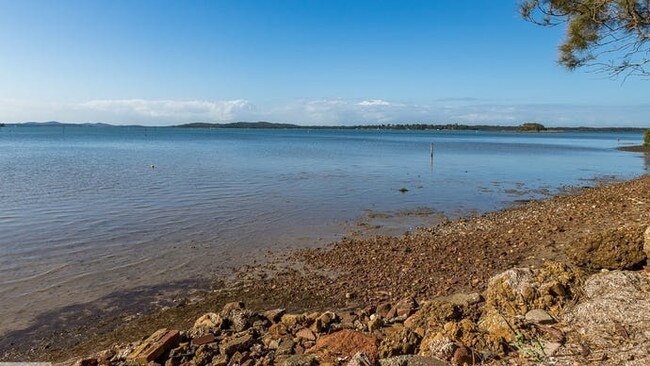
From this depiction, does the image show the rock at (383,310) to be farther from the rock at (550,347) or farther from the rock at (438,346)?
the rock at (550,347)

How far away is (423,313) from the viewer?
6.77 m

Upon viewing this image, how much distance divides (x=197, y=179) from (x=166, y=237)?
56.6 ft

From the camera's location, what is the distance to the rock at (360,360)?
523 centimetres

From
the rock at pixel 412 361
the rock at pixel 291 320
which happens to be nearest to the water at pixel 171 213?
the rock at pixel 291 320

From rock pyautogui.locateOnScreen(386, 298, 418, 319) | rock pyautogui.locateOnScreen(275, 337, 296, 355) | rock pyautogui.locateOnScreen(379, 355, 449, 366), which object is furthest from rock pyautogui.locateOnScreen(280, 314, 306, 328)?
rock pyautogui.locateOnScreen(379, 355, 449, 366)

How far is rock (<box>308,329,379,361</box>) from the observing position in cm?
584

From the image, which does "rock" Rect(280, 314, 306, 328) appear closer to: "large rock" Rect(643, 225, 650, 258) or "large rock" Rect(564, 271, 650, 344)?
"large rock" Rect(564, 271, 650, 344)

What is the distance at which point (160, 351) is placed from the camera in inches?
258

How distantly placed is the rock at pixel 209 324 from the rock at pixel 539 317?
4645 mm

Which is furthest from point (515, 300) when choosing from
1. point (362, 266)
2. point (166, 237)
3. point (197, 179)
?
point (197, 179)

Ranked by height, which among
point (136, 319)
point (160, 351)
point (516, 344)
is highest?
point (516, 344)

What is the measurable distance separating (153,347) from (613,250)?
7554 mm

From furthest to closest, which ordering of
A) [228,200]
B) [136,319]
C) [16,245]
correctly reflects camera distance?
[228,200], [16,245], [136,319]

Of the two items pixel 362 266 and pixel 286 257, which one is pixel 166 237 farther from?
pixel 362 266
